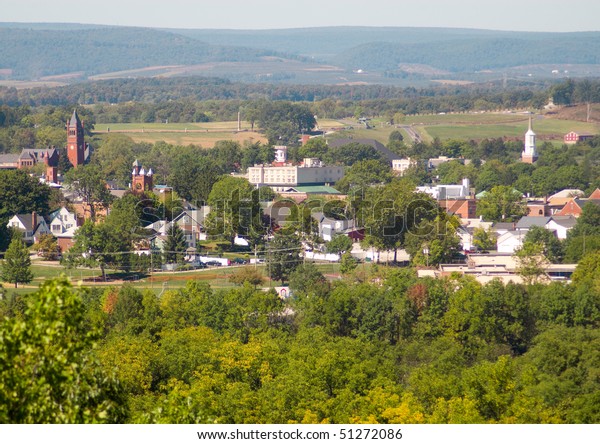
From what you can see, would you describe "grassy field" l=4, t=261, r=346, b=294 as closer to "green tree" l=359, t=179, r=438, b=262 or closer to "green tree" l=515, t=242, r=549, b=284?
"green tree" l=359, t=179, r=438, b=262

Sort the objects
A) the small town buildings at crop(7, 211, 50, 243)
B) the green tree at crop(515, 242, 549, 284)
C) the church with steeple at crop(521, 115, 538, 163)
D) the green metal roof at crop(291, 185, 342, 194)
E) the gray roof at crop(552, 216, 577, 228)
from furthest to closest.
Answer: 1. the church with steeple at crop(521, 115, 538, 163)
2. the green metal roof at crop(291, 185, 342, 194)
3. the gray roof at crop(552, 216, 577, 228)
4. the small town buildings at crop(7, 211, 50, 243)
5. the green tree at crop(515, 242, 549, 284)

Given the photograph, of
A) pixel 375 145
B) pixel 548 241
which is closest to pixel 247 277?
pixel 548 241

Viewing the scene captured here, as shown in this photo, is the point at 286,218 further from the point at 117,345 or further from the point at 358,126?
the point at 358,126

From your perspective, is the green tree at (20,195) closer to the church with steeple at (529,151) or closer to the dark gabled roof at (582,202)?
the dark gabled roof at (582,202)

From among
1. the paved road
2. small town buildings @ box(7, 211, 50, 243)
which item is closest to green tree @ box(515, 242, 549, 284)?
small town buildings @ box(7, 211, 50, 243)

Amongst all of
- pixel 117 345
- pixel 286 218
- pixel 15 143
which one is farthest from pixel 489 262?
pixel 15 143

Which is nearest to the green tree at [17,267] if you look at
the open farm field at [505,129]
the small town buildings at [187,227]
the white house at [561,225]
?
the small town buildings at [187,227]

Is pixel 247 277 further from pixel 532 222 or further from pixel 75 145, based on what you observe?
pixel 75 145
